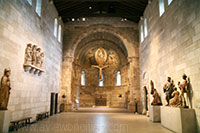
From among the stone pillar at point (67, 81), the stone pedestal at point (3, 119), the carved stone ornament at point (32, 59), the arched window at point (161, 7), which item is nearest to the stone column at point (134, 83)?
the stone pillar at point (67, 81)

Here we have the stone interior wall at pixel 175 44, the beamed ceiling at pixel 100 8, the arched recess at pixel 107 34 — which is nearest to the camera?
the stone interior wall at pixel 175 44

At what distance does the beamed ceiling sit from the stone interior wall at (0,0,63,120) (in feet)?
7.60

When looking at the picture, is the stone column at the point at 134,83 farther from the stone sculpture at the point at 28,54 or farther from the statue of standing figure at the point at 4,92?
the statue of standing figure at the point at 4,92

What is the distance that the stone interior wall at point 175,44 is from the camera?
6.74 m

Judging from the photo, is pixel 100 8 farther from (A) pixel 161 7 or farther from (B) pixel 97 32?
(A) pixel 161 7

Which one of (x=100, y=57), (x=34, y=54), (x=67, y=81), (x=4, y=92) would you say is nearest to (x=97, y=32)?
(x=100, y=57)

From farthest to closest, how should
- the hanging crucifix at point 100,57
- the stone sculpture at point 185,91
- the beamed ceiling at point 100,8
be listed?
the hanging crucifix at point 100,57, the beamed ceiling at point 100,8, the stone sculpture at point 185,91

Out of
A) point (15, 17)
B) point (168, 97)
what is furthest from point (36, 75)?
point (168, 97)

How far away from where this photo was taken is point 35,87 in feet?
33.0

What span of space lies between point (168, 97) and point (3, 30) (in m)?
7.91

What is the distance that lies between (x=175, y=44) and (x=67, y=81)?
434 inches

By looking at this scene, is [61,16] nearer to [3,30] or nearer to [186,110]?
[3,30]

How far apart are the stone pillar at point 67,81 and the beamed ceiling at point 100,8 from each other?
14.2 feet

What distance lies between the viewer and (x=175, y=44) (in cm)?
851
